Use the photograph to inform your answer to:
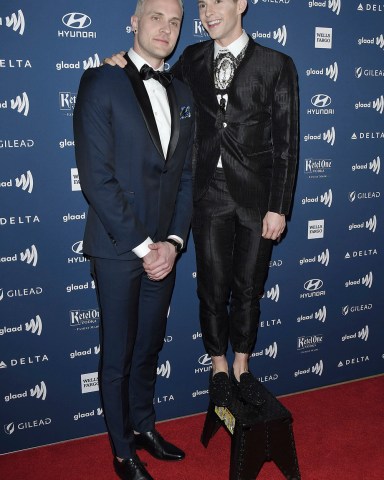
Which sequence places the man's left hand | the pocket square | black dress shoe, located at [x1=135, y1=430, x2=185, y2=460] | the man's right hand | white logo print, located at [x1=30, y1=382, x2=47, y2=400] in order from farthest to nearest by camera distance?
1. white logo print, located at [x1=30, y1=382, x2=47, y2=400]
2. black dress shoe, located at [x1=135, y1=430, x2=185, y2=460]
3. the man's left hand
4. the pocket square
5. the man's right hand

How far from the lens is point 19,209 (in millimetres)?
2611

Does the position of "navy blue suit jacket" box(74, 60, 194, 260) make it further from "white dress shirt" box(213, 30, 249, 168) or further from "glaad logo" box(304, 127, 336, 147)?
"glaad logo" box(304, 127, 336, 147)

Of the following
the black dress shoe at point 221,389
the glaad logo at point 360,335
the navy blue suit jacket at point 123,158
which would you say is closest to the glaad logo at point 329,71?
the navy blue suit jacket at point 123,158

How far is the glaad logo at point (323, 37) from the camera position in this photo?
3.02 m

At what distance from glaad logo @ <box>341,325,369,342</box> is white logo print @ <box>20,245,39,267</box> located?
2.12 meters

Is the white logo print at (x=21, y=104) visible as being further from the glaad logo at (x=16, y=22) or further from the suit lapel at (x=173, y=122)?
the suit lapel at (x=173, y=122)

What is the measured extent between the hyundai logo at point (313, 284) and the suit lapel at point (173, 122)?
148cm

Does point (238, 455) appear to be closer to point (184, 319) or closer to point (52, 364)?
point (184, 319)

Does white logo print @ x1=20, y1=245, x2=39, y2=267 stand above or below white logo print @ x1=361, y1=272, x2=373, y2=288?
above

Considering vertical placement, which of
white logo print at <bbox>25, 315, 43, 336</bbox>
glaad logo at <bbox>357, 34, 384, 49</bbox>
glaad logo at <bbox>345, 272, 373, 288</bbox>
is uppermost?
glaad logo at <bbox>357, 34, 384, 49</bbox>

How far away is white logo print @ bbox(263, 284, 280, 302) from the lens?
3285mm

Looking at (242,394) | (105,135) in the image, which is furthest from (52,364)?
(105,135)

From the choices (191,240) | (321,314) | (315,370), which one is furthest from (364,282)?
(191,240)

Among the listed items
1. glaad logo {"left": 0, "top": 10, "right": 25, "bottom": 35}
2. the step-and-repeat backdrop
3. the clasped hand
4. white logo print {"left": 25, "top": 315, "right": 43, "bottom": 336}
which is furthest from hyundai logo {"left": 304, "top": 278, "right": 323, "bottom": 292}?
glaad logo {"left": 0, "top": 10, "right": 25, "bottom": 35}
